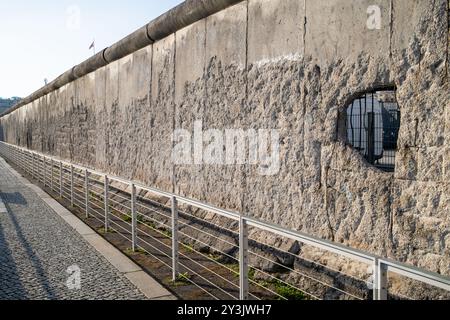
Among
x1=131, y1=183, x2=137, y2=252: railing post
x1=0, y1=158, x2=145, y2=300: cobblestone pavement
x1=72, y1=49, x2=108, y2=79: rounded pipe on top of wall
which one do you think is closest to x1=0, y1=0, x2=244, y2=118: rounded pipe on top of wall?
x1=72, y1=49, x2=108, y2=79: rounded pipe on top of wall

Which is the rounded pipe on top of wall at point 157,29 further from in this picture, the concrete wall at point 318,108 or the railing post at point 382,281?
the railing post at point 382,281

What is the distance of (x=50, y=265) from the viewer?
4930mm

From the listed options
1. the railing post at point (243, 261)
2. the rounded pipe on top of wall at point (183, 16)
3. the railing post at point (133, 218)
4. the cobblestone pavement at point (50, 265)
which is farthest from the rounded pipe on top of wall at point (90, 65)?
the railing post at point (243, 261)

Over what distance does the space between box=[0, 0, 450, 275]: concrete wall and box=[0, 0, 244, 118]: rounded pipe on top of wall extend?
0.12 metres

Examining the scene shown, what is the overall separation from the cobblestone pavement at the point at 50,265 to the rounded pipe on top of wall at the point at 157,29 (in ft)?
10.5

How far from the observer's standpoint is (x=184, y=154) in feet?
21.2

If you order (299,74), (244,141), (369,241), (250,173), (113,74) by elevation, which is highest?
(113,74)

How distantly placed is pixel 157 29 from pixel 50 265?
3.93 metres

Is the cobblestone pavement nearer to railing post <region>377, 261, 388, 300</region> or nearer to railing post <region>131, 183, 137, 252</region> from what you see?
railing post <region>131, 183, 137, 252</region>

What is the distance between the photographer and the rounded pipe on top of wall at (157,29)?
19.2ft

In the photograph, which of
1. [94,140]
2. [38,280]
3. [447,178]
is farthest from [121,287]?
[94,140]

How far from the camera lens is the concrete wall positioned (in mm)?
3176
